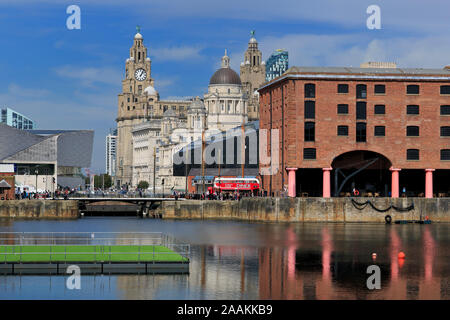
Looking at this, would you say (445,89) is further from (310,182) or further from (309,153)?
(310,182)

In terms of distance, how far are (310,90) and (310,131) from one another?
4.88 meters

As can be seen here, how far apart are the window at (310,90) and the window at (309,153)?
6.42 metres

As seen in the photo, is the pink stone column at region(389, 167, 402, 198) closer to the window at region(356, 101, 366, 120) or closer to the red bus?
the window at region(356, 101, 366, 120)

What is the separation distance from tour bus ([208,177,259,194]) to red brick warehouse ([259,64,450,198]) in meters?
38.4

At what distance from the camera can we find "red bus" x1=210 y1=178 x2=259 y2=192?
147625 mm

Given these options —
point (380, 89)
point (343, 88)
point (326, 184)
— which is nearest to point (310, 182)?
point (326, 184)

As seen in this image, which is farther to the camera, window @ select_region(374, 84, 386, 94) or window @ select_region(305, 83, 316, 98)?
window @ select_region(374, 84, 386, 94)

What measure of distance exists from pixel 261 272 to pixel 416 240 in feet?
93.7

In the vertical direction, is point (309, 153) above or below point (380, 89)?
below

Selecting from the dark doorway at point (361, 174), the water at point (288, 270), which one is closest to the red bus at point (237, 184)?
the dark doorway at point (361, 174)

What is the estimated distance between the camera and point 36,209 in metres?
124

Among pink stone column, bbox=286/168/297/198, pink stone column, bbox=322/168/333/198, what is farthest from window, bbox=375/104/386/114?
A: pink stone column, bbox=286/168/297/198
